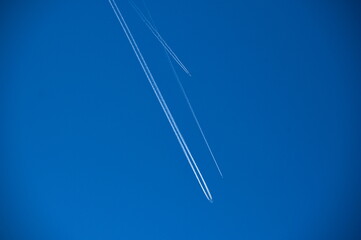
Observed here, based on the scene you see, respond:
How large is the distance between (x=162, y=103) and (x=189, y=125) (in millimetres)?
256

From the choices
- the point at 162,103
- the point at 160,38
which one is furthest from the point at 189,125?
the point at 160,38

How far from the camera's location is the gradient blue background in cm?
189

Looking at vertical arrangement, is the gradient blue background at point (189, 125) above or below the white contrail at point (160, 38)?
below

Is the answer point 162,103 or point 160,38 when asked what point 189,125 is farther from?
point 160,38

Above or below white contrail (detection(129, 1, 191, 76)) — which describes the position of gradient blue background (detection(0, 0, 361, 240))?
below

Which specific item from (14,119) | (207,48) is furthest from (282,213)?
(14,119)

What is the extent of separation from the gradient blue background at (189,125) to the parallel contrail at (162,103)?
40 millimetres

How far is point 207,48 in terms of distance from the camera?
6.39 ft

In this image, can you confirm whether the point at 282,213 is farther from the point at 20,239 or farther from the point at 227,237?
the point at 20,239

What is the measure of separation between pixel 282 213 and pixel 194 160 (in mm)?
733

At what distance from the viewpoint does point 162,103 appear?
6.34 ft

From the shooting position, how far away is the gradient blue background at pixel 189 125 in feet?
6.19

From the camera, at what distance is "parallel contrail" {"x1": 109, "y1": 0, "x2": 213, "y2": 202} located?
1.90 m

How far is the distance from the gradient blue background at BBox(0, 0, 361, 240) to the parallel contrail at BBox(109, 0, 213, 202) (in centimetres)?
4
